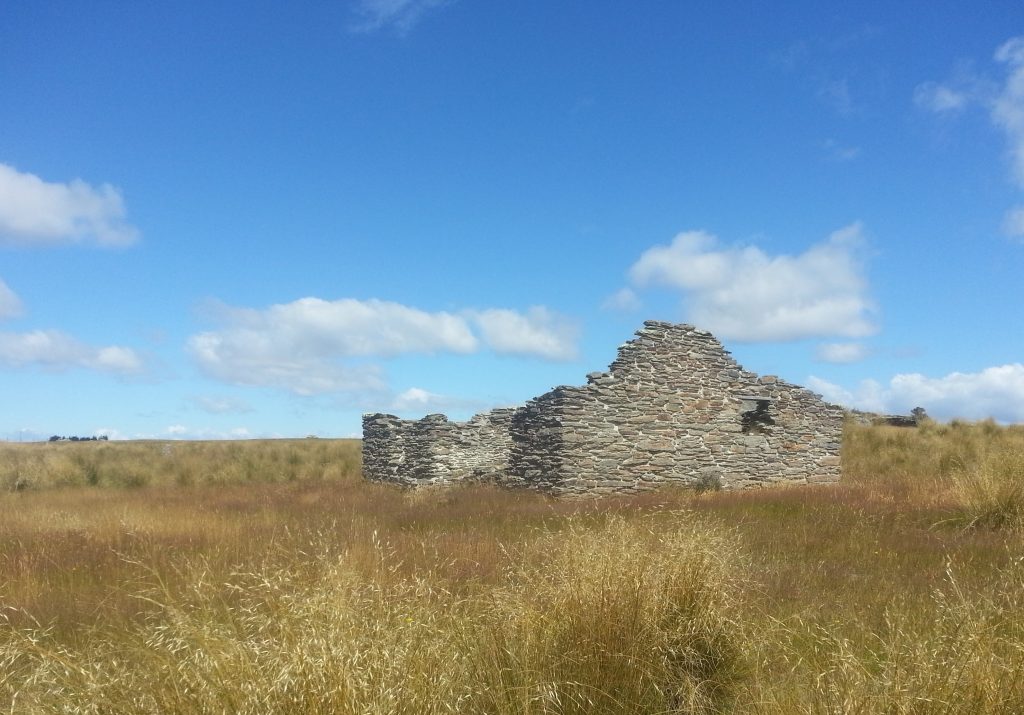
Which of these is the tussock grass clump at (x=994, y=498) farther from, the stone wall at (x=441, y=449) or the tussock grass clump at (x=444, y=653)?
the stone wall at (x=441, y=449)

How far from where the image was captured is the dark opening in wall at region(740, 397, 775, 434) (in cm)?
1773

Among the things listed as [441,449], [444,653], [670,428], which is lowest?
[444,653]

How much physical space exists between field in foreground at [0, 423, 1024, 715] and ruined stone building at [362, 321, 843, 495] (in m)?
4.44

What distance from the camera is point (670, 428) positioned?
16750mm

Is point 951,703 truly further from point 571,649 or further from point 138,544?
point 138,544

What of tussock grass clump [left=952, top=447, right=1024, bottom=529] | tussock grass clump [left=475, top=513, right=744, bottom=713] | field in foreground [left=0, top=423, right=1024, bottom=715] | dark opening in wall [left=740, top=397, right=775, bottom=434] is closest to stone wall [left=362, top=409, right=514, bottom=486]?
dark opening in wall [left=740, top=397, right=775, bottom=434]

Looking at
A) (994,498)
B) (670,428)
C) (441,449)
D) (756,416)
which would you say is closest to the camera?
(994,498)

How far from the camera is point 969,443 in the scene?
2369cm

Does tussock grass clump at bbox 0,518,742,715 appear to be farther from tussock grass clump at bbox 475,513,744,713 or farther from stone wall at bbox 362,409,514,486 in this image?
stone wall at bbox 362,409,514,486

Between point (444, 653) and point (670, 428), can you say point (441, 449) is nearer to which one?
point (670, 428)

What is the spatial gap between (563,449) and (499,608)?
39.2ft

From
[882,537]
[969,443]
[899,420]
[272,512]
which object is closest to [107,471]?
[272,512]

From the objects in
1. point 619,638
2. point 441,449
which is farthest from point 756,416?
point 619,638

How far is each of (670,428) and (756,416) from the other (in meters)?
3.01
